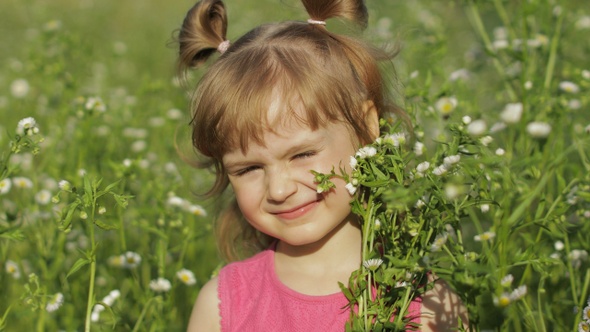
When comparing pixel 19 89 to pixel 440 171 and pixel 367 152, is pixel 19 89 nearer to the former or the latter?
pixel 367 152

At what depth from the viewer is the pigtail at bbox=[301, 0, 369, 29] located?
2.16 metres

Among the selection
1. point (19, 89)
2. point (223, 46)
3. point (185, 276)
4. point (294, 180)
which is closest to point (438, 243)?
point (294, 180)

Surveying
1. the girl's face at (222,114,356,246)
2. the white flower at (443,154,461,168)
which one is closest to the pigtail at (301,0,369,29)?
the girl's face at (222,114,356,246)

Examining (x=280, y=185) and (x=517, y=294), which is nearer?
(x=517, y=294)

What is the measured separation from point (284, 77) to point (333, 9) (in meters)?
0.36

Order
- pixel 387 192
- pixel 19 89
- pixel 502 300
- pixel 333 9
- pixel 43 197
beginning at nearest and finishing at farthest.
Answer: pixel 387 192, pixel 502 300, pixel 333 9, pixel 43 197, pixel 19 89

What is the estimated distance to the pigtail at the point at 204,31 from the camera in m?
2.26

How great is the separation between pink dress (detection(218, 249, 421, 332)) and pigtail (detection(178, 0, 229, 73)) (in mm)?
649

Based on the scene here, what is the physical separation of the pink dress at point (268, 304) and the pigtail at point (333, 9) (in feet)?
2.34

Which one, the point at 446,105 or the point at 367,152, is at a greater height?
the point at 367,152

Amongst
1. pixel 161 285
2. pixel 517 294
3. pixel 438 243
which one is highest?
pixel 438 243

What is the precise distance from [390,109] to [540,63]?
101cm

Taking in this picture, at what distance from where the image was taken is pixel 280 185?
73.4 inches

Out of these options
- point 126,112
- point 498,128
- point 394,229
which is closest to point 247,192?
point 394,229
